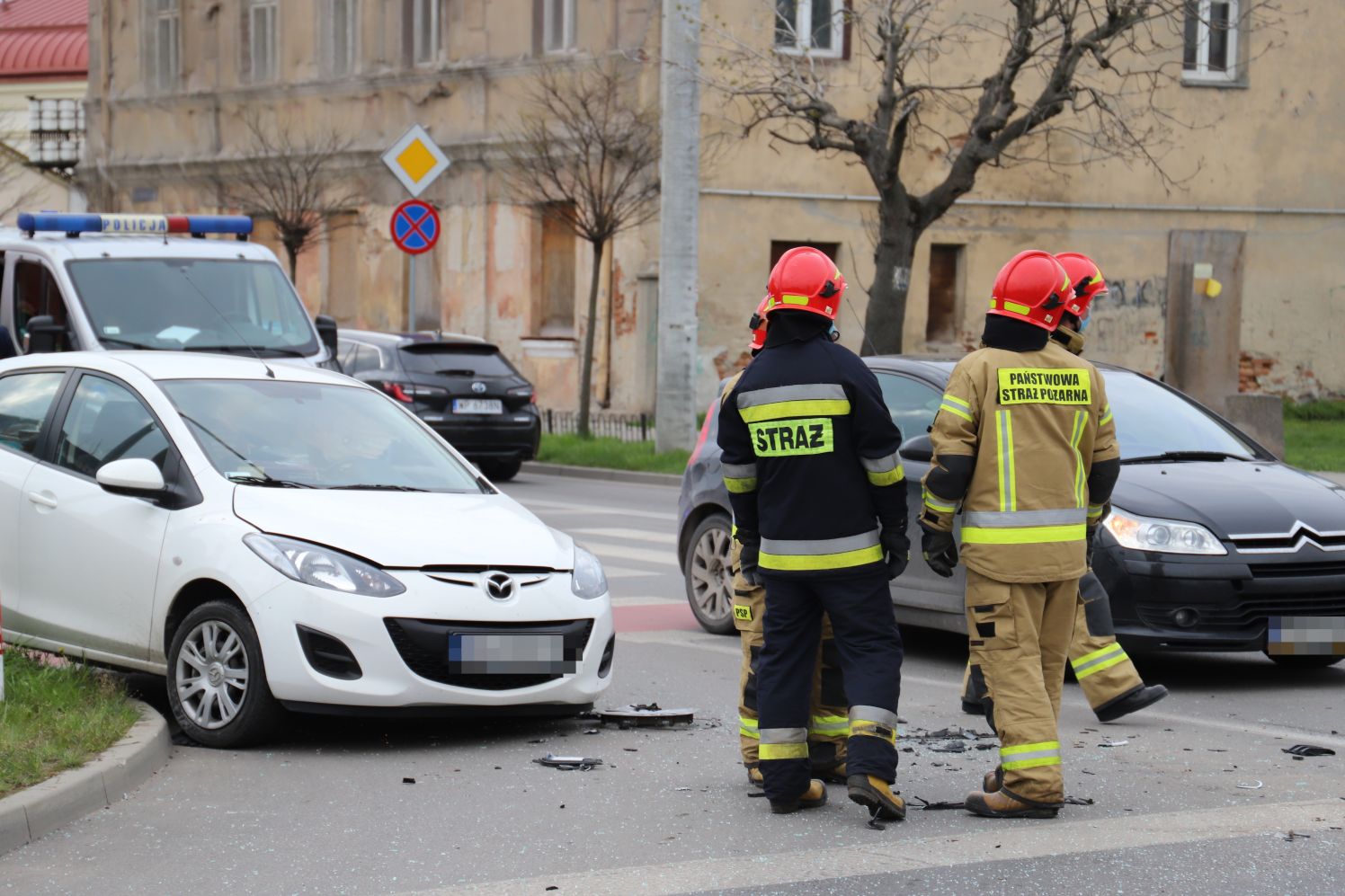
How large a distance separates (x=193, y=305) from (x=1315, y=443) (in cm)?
1695

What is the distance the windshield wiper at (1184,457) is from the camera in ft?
30.2

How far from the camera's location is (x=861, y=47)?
94.8 feet

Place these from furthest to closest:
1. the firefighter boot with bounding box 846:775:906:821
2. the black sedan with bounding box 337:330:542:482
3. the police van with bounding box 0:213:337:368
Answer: the black sedan with bounding box 337:330:542:482, the police van with bounding box 0:213:337:368, the firefighter boot with bounding box 846:775:906:821

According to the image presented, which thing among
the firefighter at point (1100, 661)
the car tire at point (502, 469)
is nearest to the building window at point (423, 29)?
the car tire at point (502, 469)

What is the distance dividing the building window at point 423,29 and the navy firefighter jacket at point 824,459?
2708cm

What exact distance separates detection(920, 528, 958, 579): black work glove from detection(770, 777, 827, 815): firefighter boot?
82cm

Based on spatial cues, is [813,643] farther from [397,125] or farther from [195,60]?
[195,60]

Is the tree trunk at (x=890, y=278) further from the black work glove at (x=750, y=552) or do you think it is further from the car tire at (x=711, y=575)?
the black work glove at (x=750, y=552)

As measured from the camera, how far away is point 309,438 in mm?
8188

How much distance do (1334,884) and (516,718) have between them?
356cm

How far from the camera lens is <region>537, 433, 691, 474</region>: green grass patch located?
2189 centimetres

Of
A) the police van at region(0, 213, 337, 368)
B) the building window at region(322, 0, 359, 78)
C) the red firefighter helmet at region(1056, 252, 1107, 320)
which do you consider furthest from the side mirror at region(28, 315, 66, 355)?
the building window at region(322, 0, 359, 78)

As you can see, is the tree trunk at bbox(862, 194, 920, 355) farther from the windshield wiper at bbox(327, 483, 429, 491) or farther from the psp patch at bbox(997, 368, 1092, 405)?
the psp patch at bbox(997, 368, 1092, 405)

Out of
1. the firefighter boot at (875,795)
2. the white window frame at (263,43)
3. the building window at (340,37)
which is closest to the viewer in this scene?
the firefighter boot at (875,795)
